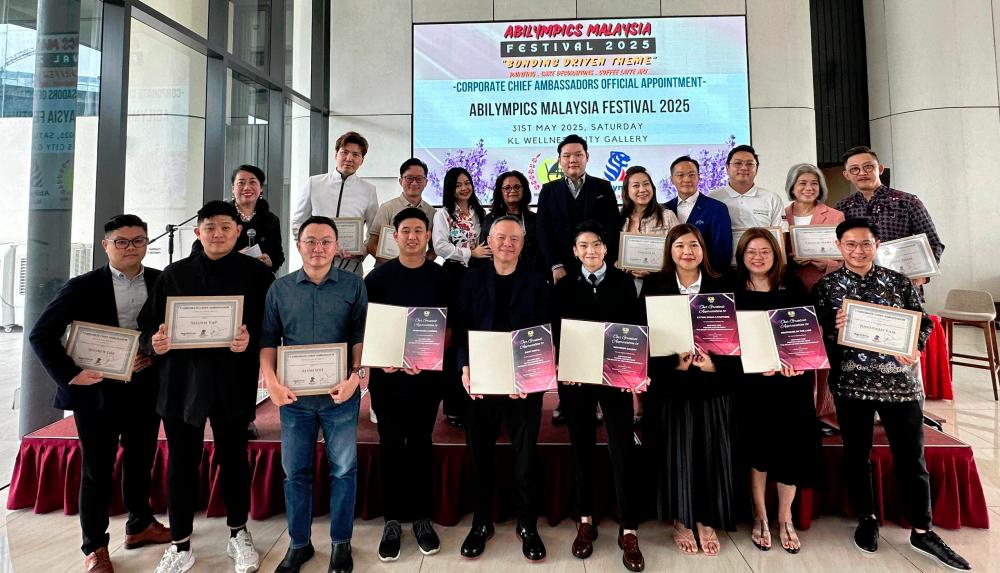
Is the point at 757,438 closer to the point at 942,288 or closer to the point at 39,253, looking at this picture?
the point at 39,253

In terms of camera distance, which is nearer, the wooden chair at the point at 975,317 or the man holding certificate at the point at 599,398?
the man holding certificate at the point at 599,398

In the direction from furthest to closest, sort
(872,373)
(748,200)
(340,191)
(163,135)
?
1. (163,135)
2. (340,191)
3. (748,200)
4. (872,373)

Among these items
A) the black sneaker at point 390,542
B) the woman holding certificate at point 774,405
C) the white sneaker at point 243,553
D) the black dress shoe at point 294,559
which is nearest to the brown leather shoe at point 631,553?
the woman holding certificate at point 774,405

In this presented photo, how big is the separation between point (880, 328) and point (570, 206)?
62.1 inches

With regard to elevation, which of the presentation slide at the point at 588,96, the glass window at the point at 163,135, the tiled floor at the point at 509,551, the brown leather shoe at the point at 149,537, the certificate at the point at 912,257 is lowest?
the tiled floor at the point at 509,551

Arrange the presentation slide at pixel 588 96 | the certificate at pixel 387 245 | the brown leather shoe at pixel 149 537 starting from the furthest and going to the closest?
the presentation slide at pixel 588 96
the certificate at pixel 387 245
the brown leather shoe at pixel 149 537

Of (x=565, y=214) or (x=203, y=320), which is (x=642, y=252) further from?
(x=203, y=320)

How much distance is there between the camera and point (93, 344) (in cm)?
182

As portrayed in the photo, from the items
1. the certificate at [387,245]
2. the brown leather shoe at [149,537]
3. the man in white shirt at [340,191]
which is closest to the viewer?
the brown leather shoe at [149,537]

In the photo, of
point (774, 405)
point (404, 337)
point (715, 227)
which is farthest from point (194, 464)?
point (715, 227)

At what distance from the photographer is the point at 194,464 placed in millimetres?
1941

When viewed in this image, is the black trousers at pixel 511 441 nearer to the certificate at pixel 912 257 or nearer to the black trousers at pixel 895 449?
the black trousers at pixel 895 449

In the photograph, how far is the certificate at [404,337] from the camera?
6.16 ft

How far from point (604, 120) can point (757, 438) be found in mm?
4244
